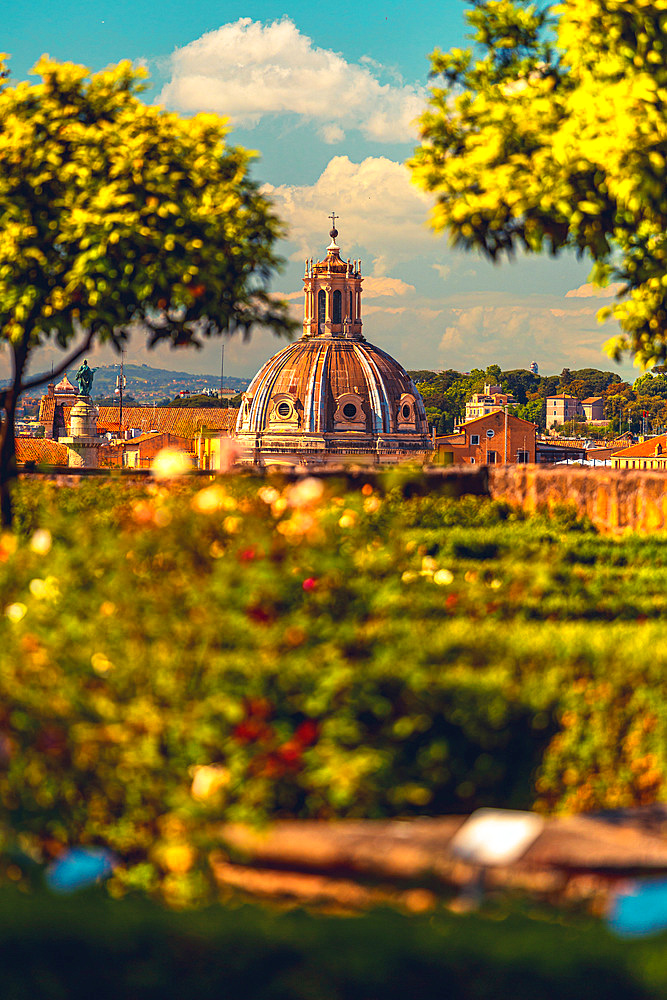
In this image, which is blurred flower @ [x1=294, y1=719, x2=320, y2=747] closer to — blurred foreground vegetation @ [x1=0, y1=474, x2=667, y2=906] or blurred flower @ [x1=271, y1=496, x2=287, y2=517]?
blurred foreground vegetation @ [x1=0, y1=474, x2=667, y2=906]

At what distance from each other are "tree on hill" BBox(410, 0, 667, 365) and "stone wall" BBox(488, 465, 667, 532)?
2.17 m

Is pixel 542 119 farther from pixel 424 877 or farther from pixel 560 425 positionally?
pixel 560 425

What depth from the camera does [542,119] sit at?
808 cm

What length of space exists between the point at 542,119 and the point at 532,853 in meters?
6.41

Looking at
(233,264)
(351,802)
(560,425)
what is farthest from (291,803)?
(560,425)

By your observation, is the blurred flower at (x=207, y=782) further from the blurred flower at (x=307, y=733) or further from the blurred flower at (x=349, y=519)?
the blurred flower at (x=349, y=519)

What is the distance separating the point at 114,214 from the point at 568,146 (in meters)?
4.38

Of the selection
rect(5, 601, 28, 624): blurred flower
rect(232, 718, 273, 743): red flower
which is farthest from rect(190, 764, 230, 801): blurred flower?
rect(5, 601, 28, 624): blurred flower

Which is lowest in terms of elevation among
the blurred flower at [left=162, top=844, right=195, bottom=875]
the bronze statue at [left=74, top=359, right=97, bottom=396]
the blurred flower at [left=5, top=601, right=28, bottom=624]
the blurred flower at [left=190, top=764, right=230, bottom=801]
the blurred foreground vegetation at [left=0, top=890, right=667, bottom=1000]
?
the blurred flower at [left=162, top=844, right=195, bottom=875]

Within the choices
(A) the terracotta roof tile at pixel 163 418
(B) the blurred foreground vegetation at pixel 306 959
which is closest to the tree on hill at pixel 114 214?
(B) the blurred foreground vegetation at pixel 306 959

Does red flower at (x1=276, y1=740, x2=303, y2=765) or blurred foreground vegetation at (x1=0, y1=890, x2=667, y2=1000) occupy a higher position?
red flower at (x1=276, y1=740, x2=303, y2=765)

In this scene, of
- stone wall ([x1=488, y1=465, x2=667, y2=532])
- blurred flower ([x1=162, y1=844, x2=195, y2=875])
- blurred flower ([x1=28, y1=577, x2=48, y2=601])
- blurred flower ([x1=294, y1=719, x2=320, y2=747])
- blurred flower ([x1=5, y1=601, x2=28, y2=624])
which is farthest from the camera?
stone wall ([x1=488, y1=465, x2=667, y2=532])

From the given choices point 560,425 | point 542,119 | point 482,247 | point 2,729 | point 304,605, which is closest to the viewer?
point 2,729

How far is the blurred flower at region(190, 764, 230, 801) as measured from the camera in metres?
3.59
